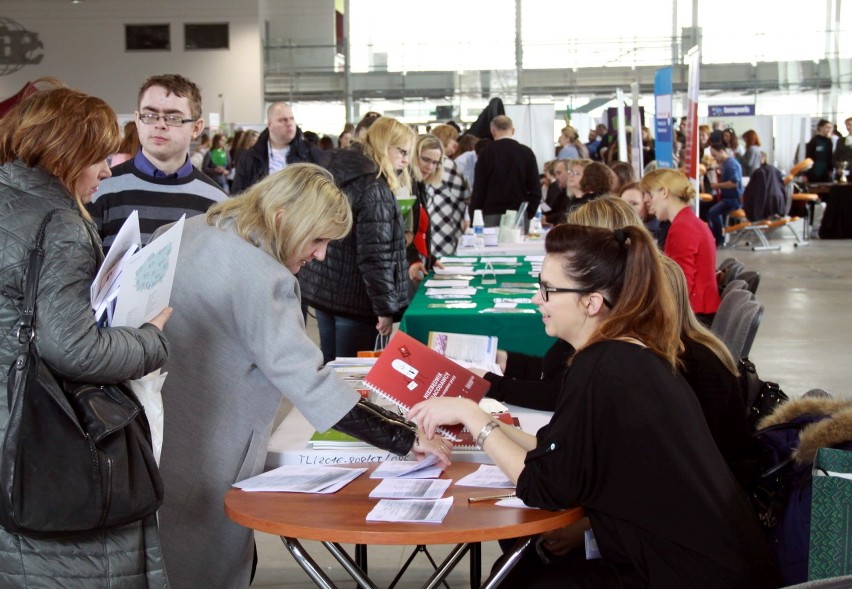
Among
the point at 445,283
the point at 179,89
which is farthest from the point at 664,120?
the point at 179,89

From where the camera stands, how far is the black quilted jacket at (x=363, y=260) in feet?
13.7

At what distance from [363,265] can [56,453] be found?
2.51 metres

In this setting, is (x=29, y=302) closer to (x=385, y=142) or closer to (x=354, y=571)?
(x=354, y=571)

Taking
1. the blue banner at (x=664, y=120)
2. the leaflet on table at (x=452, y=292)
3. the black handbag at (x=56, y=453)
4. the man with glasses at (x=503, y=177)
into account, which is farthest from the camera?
the man with glasses at (x=503, y=177)

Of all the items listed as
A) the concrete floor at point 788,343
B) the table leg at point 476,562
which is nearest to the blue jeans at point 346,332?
the concrete floor at point 788,343

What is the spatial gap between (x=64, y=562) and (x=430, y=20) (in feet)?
62.4

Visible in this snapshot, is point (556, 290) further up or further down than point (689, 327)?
further up

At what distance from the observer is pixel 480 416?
7.20 feet

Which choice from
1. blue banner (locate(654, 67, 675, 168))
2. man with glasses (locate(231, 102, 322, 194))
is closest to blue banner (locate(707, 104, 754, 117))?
blue banner (locate(654, 67, 675, 168))

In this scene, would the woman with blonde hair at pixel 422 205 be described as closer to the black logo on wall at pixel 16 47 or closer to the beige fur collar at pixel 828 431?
the beige fur collar at pixel 828 431

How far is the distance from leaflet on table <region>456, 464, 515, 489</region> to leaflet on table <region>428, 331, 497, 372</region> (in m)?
0.84

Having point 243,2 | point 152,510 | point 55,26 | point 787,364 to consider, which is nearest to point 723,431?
point 152,510

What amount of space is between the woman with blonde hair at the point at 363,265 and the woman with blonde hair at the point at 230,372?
75.6 inches

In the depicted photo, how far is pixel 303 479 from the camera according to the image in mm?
2178
